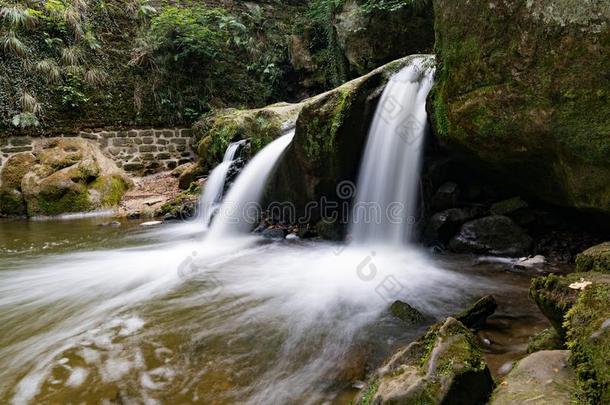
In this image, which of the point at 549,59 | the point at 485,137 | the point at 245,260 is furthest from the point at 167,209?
the point at 549,59

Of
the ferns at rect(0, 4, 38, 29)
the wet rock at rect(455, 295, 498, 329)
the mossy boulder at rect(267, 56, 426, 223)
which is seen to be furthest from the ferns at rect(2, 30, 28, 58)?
the wet rock at rect(455, 295, 498, 329)

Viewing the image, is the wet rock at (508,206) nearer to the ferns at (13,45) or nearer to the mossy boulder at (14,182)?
the mossy boulder at (14,182)

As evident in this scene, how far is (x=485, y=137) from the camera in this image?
3.39 metres

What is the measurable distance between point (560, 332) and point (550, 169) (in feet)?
7.11

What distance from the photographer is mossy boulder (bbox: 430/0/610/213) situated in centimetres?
257

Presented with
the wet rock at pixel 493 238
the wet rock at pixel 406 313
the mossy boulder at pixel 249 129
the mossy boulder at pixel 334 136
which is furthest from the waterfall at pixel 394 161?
the mossy boulder at pixel 249 129

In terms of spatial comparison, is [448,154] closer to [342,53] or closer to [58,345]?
[58,345]

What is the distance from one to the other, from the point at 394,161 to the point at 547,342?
318cm

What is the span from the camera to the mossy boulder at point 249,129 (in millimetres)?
7254

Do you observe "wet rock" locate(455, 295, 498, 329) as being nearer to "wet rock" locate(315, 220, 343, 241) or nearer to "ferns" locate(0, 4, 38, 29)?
"wet rock" locate(315, 220, 343, 241)

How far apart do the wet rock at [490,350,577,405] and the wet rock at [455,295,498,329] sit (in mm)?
775

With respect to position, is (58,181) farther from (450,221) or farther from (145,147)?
(450,221)

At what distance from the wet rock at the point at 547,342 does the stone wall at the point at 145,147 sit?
10516 mm

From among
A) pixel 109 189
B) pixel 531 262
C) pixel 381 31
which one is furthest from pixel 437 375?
pixel 109 189
